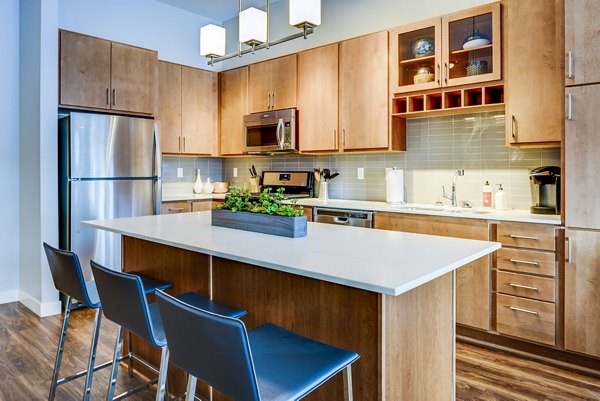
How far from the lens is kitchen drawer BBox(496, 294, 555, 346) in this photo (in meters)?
2.60

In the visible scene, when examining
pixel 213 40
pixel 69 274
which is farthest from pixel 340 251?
pixel 213 40

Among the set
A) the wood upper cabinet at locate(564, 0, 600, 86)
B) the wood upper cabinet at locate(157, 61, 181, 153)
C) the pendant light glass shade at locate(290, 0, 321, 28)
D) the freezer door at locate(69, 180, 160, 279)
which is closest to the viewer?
the pendant light glass shade at locate(290, 0, 321, 28)

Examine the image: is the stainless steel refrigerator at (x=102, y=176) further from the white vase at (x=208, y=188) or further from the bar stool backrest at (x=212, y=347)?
the bar stool backrest at (x=212, y=347)

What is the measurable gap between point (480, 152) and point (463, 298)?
3.90 ft

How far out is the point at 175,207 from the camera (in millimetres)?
4336

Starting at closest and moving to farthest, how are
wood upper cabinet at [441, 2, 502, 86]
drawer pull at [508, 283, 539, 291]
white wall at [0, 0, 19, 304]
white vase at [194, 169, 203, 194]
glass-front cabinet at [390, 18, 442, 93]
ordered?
1. drawer pull at [508, 283, 539, 291]
2. wood upper cabinet at [441, 2, 502, 86]
3. glass-front cabinet at [390, 18, 442, 93]
4. white wall at [0, 0, 19, 304]
5. white vase at [194, 169, 203, 194]

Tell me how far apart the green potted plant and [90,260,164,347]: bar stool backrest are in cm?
69

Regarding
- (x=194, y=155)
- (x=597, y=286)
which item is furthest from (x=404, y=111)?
(x=194, y=155)

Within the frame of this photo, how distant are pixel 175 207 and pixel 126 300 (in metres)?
2.93

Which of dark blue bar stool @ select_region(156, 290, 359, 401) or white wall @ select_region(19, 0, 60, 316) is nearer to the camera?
dark blue bar stool @ select_region(156, 290, 359, 401)

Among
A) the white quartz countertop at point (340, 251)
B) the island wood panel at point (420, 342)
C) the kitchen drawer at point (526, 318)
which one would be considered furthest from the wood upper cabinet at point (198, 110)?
the island wood panel at point (420, 342)

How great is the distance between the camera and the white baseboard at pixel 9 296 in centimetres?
375

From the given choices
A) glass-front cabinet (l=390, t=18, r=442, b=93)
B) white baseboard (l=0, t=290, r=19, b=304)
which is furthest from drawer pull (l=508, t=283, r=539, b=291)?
white baseboard (l=0, t=290, r=19, b=304)

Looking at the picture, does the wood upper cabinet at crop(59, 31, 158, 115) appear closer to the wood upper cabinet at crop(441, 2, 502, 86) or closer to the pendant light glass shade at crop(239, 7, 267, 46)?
the pendant light glass shade at crop(239, 7, 267, 46)
